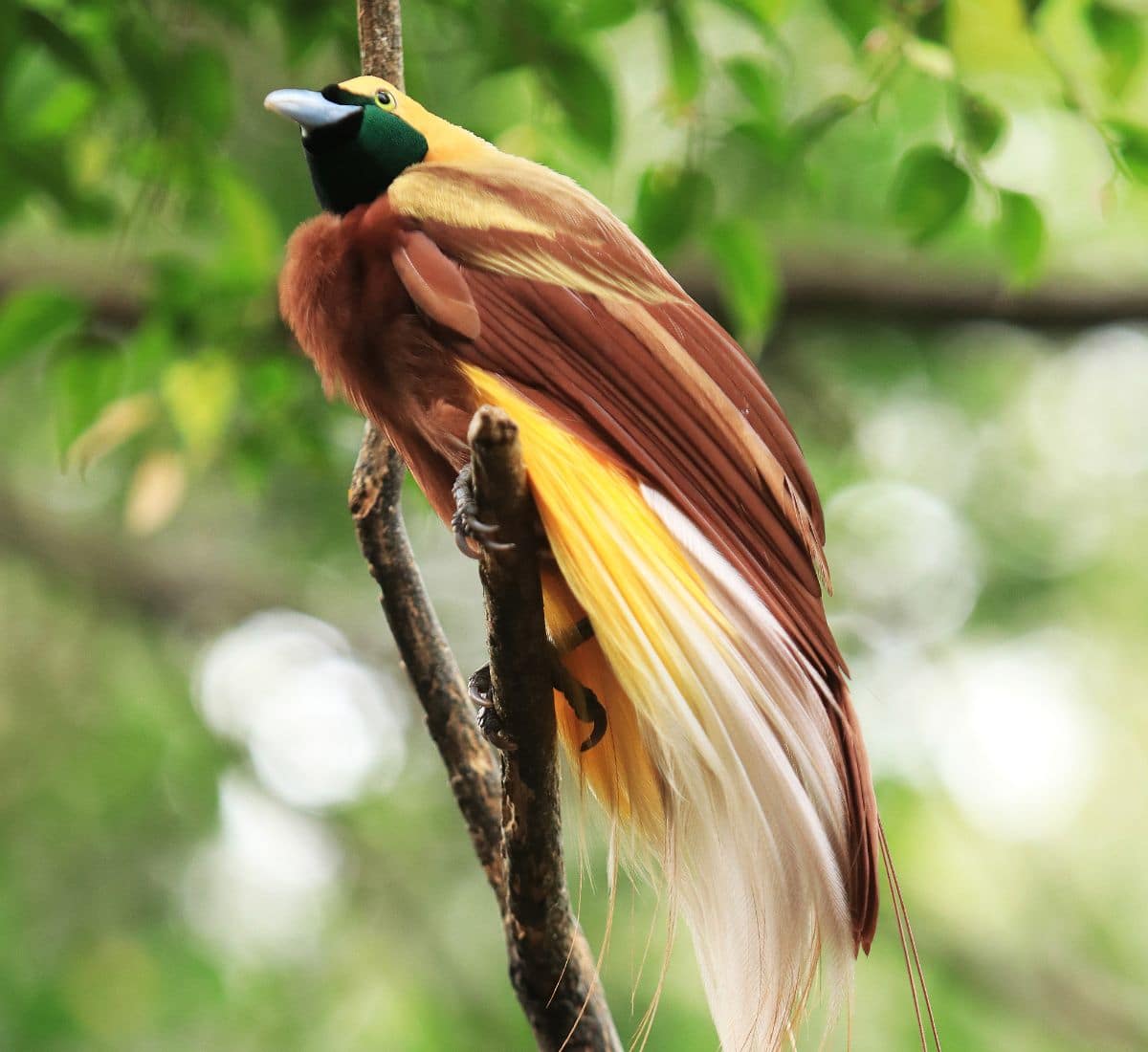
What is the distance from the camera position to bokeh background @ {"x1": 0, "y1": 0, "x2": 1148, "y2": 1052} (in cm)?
272

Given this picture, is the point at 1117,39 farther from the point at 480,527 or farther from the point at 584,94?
the point at 480,527

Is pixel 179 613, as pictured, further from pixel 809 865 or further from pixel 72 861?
pixel 809 865

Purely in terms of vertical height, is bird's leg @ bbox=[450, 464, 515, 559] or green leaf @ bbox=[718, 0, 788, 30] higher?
green leaf @ bbox=[718, 0, 788, 30]

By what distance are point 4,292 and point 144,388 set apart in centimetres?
141

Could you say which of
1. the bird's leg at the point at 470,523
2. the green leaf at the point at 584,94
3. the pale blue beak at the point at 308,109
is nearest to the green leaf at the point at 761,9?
the green leaf at the point at 584,94

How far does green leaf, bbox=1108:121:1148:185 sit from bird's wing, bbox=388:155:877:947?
0.62 m

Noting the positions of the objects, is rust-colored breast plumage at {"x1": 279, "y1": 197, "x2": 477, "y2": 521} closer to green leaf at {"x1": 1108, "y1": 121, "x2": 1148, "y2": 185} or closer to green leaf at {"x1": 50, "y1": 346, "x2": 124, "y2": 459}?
green leaf at {"x1": 50, "y1": 346, "x2": 124, "y2": 459}

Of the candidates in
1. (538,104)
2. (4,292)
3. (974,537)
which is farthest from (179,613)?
(538,104)

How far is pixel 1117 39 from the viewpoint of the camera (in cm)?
190

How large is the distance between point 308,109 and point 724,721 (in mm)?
941

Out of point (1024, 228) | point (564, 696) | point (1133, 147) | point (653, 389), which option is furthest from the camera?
point (1024, 228)

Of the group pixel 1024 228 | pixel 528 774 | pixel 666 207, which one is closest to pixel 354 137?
pixel 666 207

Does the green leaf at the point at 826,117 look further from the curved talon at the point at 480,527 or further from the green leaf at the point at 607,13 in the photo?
the curved talon at the point at 480,527

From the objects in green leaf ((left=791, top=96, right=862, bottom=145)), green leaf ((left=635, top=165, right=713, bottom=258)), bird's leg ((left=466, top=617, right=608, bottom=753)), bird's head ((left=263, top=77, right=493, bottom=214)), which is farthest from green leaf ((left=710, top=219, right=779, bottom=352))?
bird's leg ((left=466, top=617, right=608, bottom=753))
